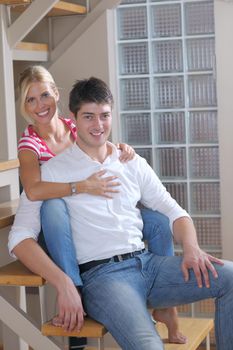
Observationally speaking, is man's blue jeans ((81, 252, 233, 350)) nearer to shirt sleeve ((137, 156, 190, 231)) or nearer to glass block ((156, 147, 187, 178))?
shirt sleeve ((137, 156, 190, 231))

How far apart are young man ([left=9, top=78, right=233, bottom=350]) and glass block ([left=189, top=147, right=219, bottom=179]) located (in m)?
1.53

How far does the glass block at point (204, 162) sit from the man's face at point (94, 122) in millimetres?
1680

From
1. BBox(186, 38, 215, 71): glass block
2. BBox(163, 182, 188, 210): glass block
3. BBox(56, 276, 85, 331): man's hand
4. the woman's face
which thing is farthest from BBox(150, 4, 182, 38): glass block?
BBox(56, 276, 85, 331): man's hand

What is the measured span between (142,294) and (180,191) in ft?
6.21

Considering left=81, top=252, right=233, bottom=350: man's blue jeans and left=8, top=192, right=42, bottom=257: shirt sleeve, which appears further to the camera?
left=8, top=192, right=42, bottom=257: shirt sleeve

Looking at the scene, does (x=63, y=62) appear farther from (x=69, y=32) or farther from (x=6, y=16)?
(x=6, y=16)

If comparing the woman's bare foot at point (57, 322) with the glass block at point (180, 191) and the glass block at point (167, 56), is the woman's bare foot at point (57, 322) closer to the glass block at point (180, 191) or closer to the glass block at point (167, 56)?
the glass block at point (180, 191)

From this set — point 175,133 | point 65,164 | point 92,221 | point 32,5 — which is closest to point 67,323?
point 92,221

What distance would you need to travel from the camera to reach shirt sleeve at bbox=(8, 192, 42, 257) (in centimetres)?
249

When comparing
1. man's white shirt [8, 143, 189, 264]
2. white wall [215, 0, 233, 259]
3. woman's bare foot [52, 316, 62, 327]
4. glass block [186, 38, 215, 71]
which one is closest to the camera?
woman's bare foot [52, 316, 62, 327]

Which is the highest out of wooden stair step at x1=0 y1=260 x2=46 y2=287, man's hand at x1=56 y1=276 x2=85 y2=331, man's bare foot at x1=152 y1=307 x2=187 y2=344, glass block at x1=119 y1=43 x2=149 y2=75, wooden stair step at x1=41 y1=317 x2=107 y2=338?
glass block at x1=119 y1=43 x2=149 y2=75

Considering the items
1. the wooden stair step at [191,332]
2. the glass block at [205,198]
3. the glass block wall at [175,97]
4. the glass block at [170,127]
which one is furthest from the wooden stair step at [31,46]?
the wooden stair step at [191,332]

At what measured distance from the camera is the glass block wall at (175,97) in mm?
4168

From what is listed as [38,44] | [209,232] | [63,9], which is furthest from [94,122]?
[209,232]
